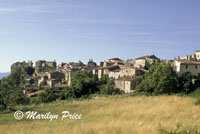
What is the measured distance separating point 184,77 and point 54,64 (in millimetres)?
88580

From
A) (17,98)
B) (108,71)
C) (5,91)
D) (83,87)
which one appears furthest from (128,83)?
(5,91)

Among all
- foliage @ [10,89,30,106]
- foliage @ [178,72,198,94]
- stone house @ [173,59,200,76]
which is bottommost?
foliage @ [10,89,30,106]

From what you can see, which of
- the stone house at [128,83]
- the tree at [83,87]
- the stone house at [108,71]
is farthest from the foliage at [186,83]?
the stone house at [108,71]

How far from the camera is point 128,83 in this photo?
1519 inches

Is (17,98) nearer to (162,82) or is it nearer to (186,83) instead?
(162,82)

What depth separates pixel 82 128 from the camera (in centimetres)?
812

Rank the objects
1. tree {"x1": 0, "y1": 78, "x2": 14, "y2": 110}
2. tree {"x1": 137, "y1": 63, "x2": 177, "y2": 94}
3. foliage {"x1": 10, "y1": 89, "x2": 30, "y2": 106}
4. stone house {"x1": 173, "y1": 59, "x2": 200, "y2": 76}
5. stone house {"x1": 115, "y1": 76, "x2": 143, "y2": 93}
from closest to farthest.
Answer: tree {"x1": 137, "y1": 63, "x2": 177, "y2": 94}
tree {"x1": 0, "y1": 78, "x2": 14, "y2": 110}
stone house {"x1": 173, "y1": 59, "x2": 200, "y2": 76}
foliage {"x1": 10, "y1": 89, "x2": 30, "y2": 106}
stone house {"x1": 115, "y1": 76, "x2": 143, "y2": 93}

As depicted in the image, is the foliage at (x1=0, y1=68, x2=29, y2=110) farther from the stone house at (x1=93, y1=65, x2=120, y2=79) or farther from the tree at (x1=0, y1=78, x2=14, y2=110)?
the stone house at (x1=93, y1=65, x2=120, y2=79)

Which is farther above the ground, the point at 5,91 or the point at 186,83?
the point at 186,83

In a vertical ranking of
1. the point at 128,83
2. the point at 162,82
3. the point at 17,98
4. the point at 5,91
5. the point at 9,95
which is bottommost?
the point at 17,98

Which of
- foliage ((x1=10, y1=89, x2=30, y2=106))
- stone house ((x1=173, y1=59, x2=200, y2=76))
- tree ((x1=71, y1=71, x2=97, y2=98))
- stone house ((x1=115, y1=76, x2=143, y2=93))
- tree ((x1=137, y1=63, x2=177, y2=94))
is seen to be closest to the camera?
tree ((x1=137, y1=63, x2=177, y2=94))

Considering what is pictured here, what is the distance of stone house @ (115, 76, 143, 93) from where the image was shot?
1510 inches

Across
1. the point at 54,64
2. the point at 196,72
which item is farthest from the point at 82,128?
the point at 54,64

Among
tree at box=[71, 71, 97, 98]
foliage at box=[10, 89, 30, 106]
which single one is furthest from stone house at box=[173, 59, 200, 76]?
foliage at box=[10, 89, 30, 106]
